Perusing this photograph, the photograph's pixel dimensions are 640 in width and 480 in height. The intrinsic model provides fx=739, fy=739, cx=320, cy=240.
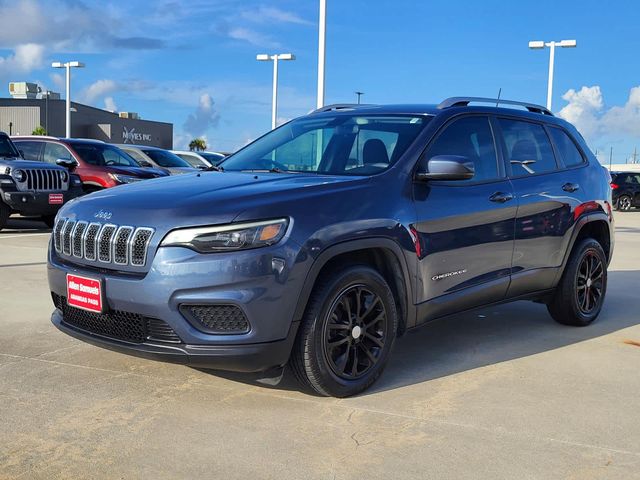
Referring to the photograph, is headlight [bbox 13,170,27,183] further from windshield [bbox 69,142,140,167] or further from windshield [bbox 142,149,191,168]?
windshield [bbox 142,149,191,168]

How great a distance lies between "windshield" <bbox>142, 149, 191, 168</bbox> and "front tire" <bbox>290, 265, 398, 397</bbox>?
1430cm

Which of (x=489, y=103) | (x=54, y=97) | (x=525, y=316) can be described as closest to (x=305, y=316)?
(x=489, y=103)

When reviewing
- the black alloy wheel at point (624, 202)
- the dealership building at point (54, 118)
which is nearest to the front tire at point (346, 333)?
the black alloy wheel at point (624, 202)

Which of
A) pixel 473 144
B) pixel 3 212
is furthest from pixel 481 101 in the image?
pixel 3 212

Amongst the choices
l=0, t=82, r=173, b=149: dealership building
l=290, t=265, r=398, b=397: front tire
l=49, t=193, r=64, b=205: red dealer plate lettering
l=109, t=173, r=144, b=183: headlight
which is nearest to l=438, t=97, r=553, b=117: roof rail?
l=290, t=265, r=398, b=397: front tire

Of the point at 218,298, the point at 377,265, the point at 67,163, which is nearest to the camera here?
the point at 218,298

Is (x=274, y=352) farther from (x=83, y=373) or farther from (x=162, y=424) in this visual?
(x=83, y=373)

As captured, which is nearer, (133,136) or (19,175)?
(19,175)

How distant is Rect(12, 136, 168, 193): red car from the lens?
14.0 meters

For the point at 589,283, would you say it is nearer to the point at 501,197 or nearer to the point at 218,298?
the point at 501,197

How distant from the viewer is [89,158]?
1445cm

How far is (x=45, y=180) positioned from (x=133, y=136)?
66.9 m

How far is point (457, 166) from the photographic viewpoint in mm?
4340

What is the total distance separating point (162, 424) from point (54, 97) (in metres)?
73.8
